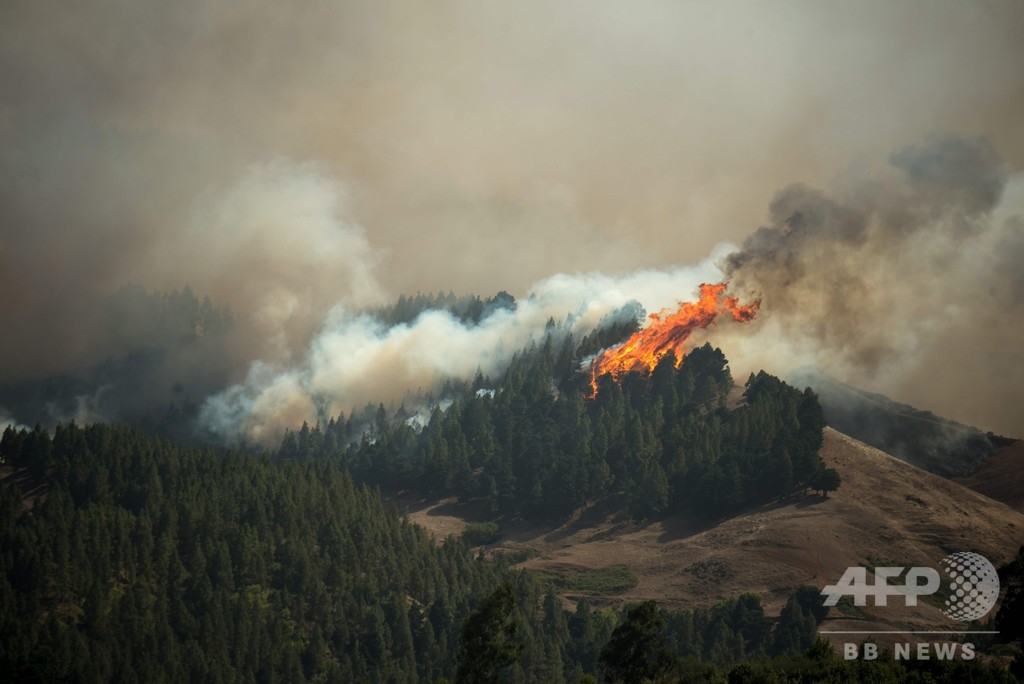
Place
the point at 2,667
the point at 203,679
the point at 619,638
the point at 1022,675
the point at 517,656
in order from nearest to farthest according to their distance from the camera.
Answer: the point at 1022,675 < the point at 517,656 < the point at 619,638 < the point at 2,667 < the point at 203,679

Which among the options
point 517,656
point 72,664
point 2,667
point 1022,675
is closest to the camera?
point 1022,675

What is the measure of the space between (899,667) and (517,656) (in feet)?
134

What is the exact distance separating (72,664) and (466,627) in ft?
300

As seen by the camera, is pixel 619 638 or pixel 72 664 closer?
pixel 619 638

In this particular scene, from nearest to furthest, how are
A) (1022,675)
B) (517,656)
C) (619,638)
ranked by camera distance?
(1022,675) < (517,656) < (619,638)

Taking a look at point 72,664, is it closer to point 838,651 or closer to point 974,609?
point 838,651

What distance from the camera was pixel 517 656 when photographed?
122m

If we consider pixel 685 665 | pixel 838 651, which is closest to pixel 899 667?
pixel 685 665

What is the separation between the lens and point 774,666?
132375mm

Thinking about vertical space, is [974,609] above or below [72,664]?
above

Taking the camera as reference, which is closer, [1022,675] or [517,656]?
[1022,675]

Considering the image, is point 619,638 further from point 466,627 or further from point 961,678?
point 961,678

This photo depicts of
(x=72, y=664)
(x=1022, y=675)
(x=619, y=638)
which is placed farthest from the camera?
(x=72, y=664)

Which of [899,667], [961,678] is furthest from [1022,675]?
[899,667]
